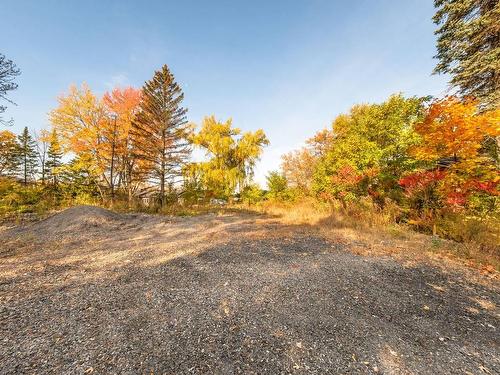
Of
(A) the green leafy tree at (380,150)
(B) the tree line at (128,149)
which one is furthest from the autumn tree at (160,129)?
(A) the green leafy tree at (380,150)

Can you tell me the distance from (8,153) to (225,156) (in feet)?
63.4

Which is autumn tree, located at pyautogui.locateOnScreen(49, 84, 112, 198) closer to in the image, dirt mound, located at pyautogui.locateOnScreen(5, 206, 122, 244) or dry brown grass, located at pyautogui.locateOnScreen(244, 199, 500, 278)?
dirt mound, located at pyautogui.locateOnScreen(5, 206, 122, 244)

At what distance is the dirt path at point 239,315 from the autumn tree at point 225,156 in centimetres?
1422

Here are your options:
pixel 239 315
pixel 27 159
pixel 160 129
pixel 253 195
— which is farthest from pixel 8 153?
pixel 239 315

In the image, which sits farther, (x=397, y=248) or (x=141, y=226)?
(x=141, y=226)

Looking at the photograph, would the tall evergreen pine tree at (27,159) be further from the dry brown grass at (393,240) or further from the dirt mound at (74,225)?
the dry brown grass at (393,240)

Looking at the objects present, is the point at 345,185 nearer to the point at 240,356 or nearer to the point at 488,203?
the point at 488,203

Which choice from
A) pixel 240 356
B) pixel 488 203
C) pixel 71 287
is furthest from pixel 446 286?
pixel 71 287

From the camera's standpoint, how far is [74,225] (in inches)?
321

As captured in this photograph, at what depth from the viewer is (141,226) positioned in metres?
9.01

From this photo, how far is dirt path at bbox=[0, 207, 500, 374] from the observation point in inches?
76.5

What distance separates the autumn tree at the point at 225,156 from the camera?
62.5 feet

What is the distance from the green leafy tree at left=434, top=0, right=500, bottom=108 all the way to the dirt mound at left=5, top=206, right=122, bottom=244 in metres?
15.4

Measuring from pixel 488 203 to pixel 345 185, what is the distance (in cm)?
470
